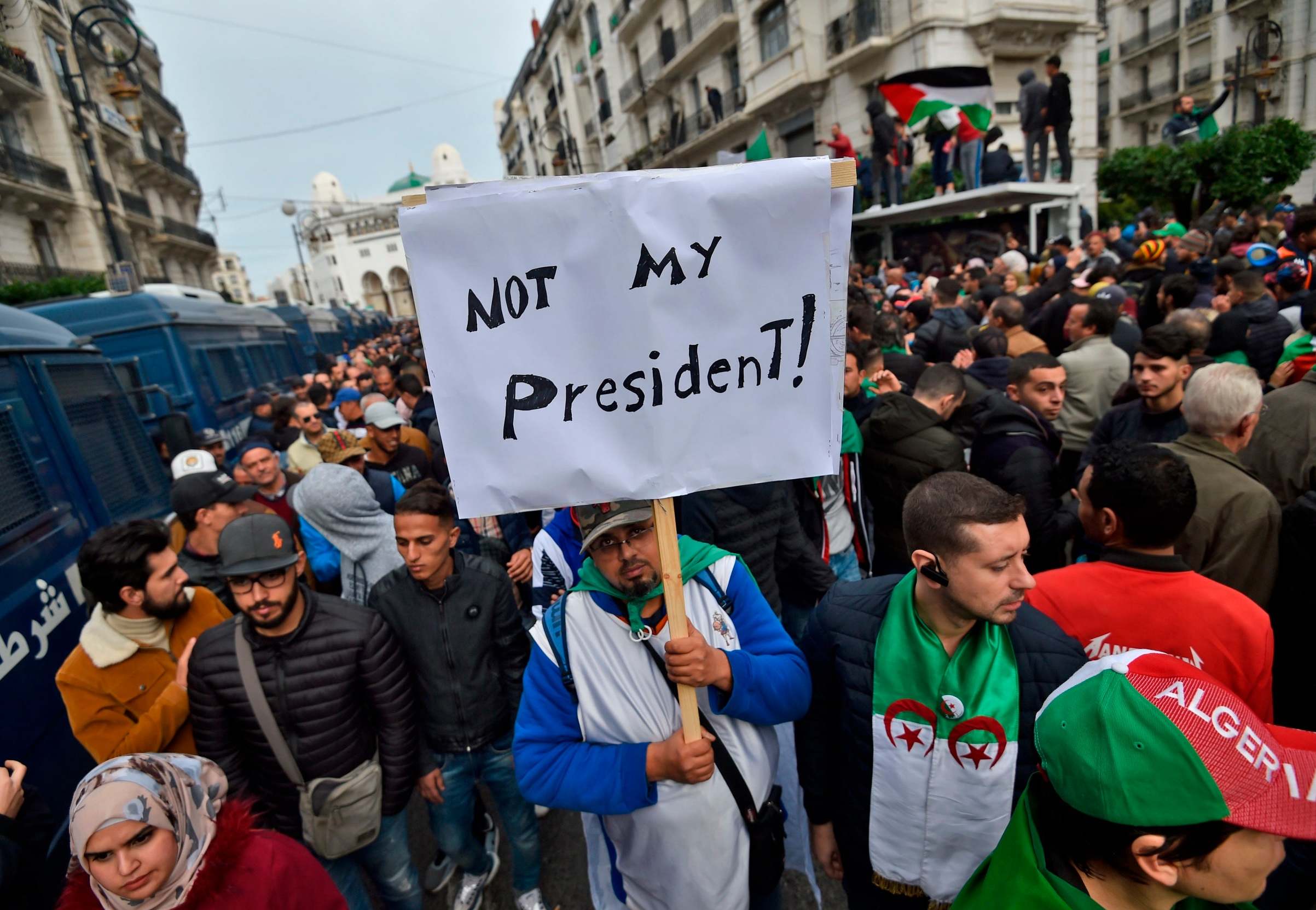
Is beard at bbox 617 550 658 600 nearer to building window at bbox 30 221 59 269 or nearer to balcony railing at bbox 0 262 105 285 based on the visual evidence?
balcony railing at bbox 0 262 105 285

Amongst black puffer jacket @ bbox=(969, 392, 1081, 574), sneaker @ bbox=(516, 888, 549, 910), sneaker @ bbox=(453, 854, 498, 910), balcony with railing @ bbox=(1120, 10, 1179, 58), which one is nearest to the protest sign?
black puffer jacket @ bbox=(969, 392, 1081, 574)

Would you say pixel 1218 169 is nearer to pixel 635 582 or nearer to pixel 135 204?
pixel 635 582

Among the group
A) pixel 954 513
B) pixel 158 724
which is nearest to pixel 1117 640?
pixel 954 513

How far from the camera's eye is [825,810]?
2021mm

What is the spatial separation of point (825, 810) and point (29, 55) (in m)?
9.11

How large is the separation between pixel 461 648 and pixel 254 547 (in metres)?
0.80

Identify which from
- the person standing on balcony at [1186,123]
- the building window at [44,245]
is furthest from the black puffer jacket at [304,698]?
the building window at [44,245]

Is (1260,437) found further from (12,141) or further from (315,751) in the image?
(12,141)

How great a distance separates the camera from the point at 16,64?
6.04m

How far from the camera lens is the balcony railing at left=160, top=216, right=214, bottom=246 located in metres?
25.2

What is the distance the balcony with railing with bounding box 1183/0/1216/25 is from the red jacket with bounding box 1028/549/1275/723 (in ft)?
131

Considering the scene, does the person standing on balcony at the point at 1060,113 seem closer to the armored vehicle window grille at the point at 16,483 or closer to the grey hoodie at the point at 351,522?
the grey hoodie at the point at 351,522

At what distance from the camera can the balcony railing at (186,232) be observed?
2520 centimetres

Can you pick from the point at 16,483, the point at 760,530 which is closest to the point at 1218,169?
the point at 760,530
